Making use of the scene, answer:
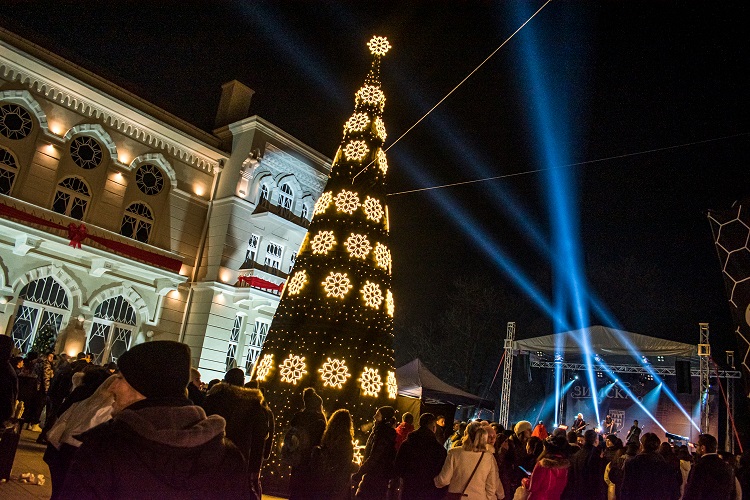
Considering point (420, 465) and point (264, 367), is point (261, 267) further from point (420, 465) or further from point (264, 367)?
point (420, 465)

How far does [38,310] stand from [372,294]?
14012mm

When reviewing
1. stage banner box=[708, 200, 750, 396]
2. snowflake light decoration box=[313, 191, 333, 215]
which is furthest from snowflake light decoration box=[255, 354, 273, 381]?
stage banner box=[708, 200, 750, 396]

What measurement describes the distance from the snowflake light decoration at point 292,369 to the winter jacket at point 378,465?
2.60 meters

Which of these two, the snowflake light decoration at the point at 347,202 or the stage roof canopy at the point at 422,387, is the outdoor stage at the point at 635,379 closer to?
the stage roof canopy at the point at 422,387

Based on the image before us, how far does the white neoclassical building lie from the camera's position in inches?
690

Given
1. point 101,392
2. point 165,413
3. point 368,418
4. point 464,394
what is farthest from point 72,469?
point 464,394

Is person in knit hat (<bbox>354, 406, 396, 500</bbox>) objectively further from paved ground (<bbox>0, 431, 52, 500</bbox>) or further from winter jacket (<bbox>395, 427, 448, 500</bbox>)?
paved ground (<bbox>0, 431, 52, 500</bbox>)

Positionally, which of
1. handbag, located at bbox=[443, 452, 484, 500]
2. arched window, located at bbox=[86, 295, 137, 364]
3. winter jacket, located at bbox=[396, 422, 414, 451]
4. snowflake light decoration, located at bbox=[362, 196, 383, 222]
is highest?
snowflake light decoration, located at bbox=[362, 196, 383, 222]

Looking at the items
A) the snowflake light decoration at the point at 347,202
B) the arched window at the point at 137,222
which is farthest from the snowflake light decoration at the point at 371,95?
the arched window at the point at 137,222

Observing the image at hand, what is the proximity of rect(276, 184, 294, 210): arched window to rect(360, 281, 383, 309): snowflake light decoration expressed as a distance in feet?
53.0

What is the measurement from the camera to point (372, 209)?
9688 mm

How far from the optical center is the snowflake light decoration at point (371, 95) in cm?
1040

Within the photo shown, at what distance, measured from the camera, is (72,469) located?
2133mm

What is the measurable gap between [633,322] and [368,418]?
2146cm
